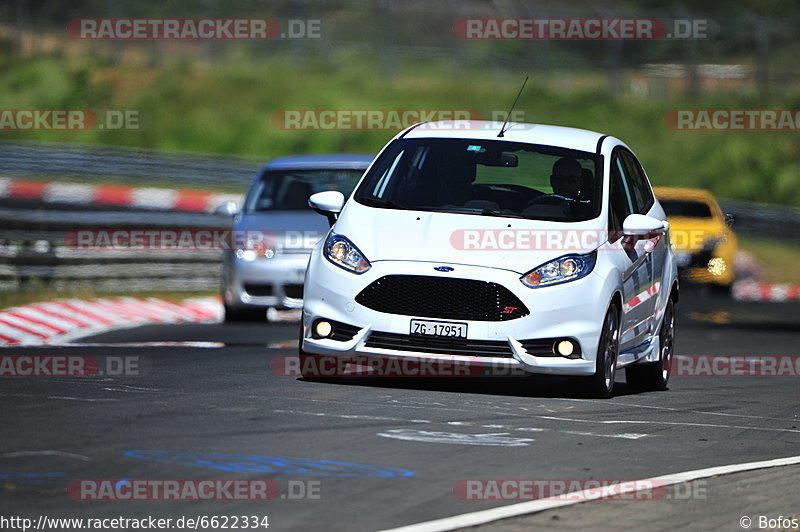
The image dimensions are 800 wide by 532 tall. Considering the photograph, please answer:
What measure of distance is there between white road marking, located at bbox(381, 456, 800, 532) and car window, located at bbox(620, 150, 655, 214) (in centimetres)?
352

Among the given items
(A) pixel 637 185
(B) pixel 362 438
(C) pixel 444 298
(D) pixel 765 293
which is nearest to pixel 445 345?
(C) pixel 444 298

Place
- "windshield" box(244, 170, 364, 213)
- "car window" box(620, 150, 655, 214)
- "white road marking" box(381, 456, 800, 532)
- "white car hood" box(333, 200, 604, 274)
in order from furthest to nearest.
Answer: "windshield" box(244, 170, 364, 213) < "car window" box(620, 150, 655, 214) < "white car hood" box(333, 200, 604, 274) < "white road marking" box(381, 456, 800, 532)

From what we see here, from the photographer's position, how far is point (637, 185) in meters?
12.2

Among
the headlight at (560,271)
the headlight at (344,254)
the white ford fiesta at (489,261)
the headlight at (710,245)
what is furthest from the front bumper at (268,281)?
the headlight at (710,245)

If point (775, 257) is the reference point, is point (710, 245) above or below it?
above

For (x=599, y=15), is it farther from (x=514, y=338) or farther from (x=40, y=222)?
Answer: (x=514, y=338)

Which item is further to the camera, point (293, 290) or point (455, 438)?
point (293, 290)

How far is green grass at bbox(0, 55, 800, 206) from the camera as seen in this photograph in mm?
41844

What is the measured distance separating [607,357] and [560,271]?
70 cm

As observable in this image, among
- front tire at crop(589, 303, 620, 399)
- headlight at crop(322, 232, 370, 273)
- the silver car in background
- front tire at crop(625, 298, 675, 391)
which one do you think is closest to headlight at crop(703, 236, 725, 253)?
the silver car in background

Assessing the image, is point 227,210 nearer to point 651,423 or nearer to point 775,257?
point 651,423

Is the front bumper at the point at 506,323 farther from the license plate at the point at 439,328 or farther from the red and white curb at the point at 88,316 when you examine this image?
the red and white curb at the point at 88,316

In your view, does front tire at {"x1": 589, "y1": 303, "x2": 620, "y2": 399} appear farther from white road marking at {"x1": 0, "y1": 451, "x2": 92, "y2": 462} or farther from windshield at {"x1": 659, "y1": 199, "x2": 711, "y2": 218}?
windshield at {"x1": 659, "y1": 199, "x2": 711, "y2": 218}

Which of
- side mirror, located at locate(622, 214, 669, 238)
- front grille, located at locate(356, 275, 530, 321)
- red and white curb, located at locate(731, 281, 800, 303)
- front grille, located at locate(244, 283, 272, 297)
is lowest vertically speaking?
red and white curb, located at locate(731, 281, 800, 303)
